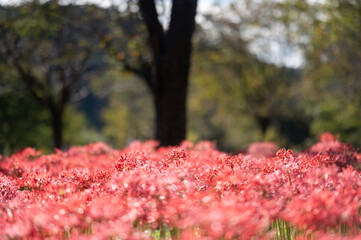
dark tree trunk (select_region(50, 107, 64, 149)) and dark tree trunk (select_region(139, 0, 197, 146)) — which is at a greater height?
dark tree trunk (select_region(139, 0, 197, 146))

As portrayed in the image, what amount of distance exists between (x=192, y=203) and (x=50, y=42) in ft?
52.8

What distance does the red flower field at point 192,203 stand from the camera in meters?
3.20

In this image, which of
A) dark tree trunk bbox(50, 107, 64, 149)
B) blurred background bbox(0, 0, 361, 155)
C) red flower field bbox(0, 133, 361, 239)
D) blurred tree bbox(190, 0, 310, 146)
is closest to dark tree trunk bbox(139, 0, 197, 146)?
blurred background bbox(0, 0, 361, 155)

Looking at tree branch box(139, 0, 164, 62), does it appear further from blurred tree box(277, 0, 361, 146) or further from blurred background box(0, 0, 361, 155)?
blurred tree box(277, 0, 361, 146)

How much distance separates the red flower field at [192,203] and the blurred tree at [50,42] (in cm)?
844

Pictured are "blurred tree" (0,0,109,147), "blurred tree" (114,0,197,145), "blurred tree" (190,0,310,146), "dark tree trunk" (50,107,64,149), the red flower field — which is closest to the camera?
the red flower field

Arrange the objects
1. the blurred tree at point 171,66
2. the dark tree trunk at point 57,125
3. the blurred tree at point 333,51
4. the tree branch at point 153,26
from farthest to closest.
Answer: the blurred tree at point 333,51 → the dark tree trunk at point 57,125 → the tree branch at point 153,26 → the blurred tree at point 171,66

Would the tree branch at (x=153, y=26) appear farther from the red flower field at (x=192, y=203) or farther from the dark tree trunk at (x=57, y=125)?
the dark tree trunk at (x=57, y=125)

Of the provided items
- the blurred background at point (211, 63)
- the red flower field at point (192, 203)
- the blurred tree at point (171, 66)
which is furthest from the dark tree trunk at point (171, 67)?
the red flower field at point (192, 203)

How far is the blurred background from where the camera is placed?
13.3m

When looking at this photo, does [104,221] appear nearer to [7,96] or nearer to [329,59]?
[7,96]

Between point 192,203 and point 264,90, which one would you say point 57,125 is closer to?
point 192,203

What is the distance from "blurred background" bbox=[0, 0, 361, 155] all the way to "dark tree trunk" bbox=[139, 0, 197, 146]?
1583mm

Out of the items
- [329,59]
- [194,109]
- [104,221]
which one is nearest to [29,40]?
[104,221]
